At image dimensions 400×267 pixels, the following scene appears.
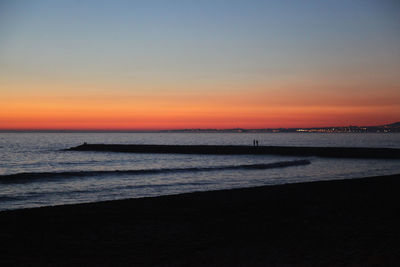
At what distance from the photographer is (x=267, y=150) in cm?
5650

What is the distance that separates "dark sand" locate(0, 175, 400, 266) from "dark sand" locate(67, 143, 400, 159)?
1395 inches

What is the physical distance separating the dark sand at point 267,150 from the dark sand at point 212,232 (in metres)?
35.4

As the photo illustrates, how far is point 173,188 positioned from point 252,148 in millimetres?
38962

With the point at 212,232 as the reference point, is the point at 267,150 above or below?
below

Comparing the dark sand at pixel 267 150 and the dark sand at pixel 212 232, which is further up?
the dark sand at pixel 212 232

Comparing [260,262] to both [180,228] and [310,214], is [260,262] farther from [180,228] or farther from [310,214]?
[310,214]

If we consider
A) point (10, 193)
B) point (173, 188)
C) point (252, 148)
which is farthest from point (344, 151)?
point (10, 193)

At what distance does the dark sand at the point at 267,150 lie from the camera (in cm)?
4640

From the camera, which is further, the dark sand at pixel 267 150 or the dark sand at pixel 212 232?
the dark sand at pixel 267 150

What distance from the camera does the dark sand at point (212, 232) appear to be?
6.50 metres

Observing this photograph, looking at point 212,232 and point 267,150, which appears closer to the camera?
point 212,232

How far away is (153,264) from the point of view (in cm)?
626

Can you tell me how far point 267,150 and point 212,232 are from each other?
48939 mm

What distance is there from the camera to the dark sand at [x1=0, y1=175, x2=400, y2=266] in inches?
256
